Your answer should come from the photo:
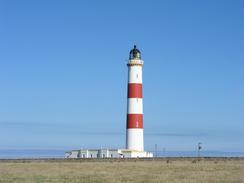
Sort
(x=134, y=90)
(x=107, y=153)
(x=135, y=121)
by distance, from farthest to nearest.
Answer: (x=107, y=153) < (x=134, y=90) < (x=135, y=121)

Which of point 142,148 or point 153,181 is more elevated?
point 142,148

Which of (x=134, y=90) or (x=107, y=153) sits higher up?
(x=134, y=90)

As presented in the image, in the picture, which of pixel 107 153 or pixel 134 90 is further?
pixel 107 153

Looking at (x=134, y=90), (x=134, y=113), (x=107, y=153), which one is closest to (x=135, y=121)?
(x=134, y=113)

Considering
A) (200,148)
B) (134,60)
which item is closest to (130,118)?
(134,60)

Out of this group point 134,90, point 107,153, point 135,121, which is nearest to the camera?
point 135,121

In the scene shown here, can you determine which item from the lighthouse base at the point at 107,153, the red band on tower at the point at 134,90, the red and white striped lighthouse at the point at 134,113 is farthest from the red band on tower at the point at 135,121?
the lighthouse base at the point at 107,153

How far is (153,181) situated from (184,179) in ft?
6.77

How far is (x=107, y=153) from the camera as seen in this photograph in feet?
244

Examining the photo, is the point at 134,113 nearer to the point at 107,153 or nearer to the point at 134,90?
the point at 134,90

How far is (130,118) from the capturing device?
6700cm

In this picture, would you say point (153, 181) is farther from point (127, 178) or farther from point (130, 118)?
point (130, 118)

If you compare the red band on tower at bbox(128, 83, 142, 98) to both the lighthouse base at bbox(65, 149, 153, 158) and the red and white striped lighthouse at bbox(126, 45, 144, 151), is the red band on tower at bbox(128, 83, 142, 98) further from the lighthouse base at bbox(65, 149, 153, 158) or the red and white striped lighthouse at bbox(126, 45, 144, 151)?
the lighthouse base at bbox(65, 149, 153, 158)

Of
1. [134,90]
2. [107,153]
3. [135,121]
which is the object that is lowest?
[107,153]
